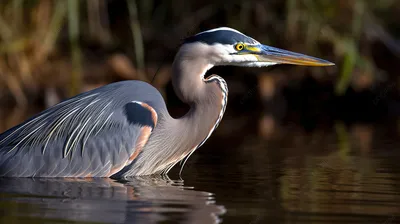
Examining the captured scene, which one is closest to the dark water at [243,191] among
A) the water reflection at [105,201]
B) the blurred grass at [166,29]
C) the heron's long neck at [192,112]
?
the water reflection at [105,201]

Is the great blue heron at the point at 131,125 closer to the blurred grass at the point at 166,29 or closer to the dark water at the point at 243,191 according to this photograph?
the dark water at the point at 243,191

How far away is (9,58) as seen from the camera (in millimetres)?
11891

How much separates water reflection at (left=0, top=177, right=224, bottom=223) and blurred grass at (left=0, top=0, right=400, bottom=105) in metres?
5.33

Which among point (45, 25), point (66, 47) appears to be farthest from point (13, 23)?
point (66, 47)

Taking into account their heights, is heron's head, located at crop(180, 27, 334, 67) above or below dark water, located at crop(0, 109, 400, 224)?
above

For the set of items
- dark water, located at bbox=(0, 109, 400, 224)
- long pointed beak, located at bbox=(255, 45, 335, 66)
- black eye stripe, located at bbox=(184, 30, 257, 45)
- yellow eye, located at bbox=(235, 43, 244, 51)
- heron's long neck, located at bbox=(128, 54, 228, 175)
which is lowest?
dark water, located at bbox=(0, 109, 400, 224)

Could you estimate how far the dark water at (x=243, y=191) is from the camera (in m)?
4.56

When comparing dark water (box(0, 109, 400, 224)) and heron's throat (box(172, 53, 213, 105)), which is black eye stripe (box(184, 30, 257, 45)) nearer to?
heron's throat (box(172, 53, 213, 105))

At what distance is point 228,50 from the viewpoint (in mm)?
6555

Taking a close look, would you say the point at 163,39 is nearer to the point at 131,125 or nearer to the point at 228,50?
the point at 228,50

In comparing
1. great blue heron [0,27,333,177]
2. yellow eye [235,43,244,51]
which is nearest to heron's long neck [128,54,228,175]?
great blue heron [0,27,333,177]

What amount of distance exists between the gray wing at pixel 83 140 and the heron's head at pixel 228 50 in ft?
1.57

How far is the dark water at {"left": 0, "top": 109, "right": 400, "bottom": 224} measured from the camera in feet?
15.0

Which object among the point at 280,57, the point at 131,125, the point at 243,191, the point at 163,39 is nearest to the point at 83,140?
the point at 131,125
